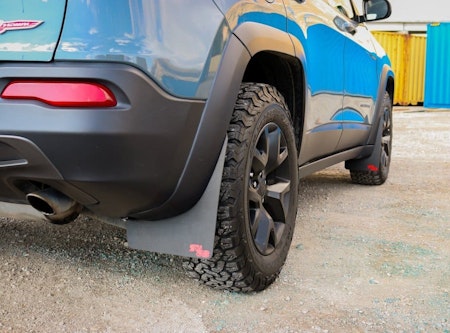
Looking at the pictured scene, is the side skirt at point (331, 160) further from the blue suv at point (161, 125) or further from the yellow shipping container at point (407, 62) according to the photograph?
the yellow shipping container at point (407, 62)

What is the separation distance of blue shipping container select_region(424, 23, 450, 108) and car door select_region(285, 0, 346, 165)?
1405 cm

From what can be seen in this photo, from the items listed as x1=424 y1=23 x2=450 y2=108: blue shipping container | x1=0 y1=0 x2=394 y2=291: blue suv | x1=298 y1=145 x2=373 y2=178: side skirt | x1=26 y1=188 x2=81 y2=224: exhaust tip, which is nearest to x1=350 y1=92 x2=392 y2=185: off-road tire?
x1=298 y1=145 x2=373 y2=178: side skirt

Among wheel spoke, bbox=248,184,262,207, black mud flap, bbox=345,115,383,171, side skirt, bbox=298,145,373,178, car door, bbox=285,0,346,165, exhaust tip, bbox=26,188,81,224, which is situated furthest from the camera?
black mud flap, bbox=345,115,383,171

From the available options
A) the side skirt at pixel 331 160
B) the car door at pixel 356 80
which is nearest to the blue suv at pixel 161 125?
the side skirt at pixel 331 160

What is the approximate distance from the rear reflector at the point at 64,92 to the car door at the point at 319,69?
1101 mm

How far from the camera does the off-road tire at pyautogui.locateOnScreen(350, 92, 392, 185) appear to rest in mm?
4414

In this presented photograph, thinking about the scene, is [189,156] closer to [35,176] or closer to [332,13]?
[35,176]

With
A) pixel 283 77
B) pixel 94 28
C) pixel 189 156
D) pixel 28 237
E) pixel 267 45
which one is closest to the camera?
pixel 94 28

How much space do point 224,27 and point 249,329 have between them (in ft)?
3.35

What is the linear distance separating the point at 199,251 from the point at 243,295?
391 millimetres

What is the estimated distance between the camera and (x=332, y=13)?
319 centimetres

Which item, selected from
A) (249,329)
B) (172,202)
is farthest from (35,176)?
(249,329)

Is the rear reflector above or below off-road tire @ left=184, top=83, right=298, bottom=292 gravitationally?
above

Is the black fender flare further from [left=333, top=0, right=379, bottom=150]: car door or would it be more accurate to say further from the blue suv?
[left=333, top=0, right=379, bottom=150]: car door
